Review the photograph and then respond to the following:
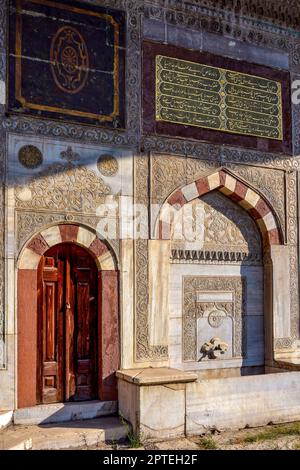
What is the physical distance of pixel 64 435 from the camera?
16.5 ft

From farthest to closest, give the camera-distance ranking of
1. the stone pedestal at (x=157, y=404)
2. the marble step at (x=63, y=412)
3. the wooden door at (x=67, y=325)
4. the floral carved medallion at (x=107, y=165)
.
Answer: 1. the floral carved medallion at (x=107, y=165)
2. the wooden door at (x=67, y=325)
3. the marble step at (x=63, y=412)
4. the stone pedestal at (x=157, y=404)

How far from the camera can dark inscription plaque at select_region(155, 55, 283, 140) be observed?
21.2ft

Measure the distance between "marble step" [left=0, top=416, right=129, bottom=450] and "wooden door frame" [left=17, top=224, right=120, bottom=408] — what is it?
34 cm

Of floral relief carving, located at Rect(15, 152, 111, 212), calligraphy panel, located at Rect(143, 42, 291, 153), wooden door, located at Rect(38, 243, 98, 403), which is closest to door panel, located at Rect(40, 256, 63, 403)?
wooden door, located at Rect(38, 243, 98, 403)

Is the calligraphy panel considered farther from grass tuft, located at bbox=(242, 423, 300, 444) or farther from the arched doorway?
grass tuft, located at bbox=(242, 423, 300, 444)

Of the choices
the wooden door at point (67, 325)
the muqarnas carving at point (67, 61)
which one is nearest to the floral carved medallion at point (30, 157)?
the muqarnas carving at point (67, 61)

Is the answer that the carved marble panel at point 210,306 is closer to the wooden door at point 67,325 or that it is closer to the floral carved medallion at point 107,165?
the wooden door at point 67,325

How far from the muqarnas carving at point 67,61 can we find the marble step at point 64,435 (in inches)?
115

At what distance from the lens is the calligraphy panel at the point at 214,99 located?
6398 millimetres

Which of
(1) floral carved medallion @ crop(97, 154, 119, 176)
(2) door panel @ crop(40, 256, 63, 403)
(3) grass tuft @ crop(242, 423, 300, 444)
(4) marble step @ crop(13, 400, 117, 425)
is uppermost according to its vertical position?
(1) floral carved medallion @ crop(97, 154, 119, 176)

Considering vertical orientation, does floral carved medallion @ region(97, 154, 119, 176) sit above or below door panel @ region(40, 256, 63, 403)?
above
